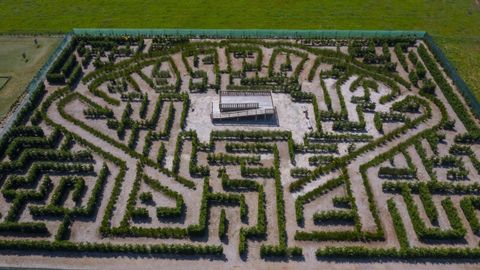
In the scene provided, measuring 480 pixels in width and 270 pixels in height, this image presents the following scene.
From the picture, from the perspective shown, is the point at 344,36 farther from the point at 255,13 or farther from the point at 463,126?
the point at 463,126

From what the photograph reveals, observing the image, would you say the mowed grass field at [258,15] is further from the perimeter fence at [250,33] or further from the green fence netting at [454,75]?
the perimeter fence at [250,33]

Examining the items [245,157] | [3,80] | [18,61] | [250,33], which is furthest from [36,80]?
[245,157]

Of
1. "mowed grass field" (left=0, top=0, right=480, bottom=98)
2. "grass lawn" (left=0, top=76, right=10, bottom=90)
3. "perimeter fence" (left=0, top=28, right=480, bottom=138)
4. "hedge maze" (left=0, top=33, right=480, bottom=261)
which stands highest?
"mowed grass field" (left=0, top=0, right=480, bottom=98)

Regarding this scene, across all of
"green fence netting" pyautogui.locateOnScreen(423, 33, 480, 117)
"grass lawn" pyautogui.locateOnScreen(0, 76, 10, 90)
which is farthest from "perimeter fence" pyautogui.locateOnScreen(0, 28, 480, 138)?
"grass lawn" pyautogui.locateOnScreen(0, 76, 10, 90)

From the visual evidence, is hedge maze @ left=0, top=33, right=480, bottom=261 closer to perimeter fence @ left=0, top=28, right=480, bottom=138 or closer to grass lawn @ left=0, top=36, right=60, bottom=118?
perimeter fence @ left=0, top=28, right=480, bottom=138

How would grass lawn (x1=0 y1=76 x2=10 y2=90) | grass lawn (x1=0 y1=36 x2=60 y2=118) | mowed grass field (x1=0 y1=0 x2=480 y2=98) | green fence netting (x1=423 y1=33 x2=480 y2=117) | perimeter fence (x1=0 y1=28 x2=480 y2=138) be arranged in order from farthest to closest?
mowed grass field (x1=0 y1=0 x2=480 y2=98), perimeter fence (x1=0 y1=28 x2=480 y2=138), grass lawn (x1=0 y1=76 x2=10 y2=90), grass lawn (x1=0 y1=36 x2=60 y2=118), green fence netting (x1=423 y1=33 x2=480 y2=117)

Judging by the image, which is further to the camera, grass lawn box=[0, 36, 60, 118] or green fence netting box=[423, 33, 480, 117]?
grass lawn box=[0, 36, 60, 118]

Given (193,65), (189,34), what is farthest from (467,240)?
(189,34)
